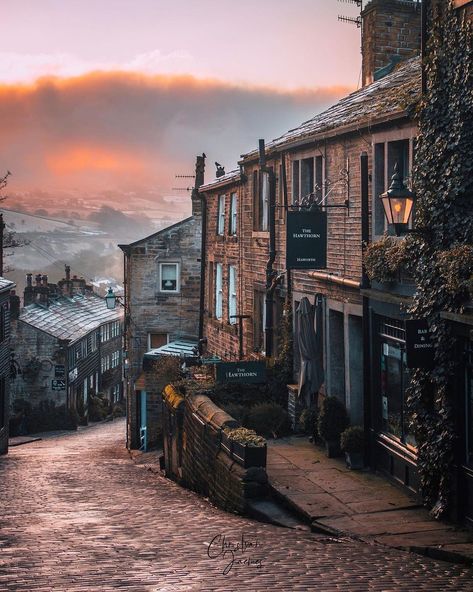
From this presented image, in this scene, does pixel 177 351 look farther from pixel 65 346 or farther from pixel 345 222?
pixel 65 346

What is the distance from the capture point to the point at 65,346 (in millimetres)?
48875

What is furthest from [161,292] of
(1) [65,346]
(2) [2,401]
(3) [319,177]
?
(1) [65,346]

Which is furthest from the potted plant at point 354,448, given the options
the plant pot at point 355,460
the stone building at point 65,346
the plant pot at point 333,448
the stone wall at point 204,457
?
the stone building at point 65,346

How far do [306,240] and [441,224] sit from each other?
486 cm

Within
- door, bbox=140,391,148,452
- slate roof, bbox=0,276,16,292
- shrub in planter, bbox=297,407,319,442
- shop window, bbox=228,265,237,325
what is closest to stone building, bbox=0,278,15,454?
slate roof, bbox=0,276,16,292

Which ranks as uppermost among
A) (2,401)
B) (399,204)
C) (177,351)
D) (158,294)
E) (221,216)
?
(221,216)

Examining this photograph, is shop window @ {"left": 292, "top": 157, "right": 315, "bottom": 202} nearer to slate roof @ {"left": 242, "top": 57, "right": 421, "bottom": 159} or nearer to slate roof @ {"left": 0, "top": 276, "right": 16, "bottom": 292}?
slate roof @ {"left": 242, "top": 57, "right": 421, "bottom": 159}

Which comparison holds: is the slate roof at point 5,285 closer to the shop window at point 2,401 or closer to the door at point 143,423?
the shop window at point 2,401

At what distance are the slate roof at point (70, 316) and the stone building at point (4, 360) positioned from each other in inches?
631

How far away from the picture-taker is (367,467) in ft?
49.4

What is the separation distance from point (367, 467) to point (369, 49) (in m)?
11.2

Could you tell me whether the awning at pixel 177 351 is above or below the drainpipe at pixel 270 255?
below

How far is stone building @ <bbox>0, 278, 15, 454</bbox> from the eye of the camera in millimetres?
31288

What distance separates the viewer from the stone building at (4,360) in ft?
103
